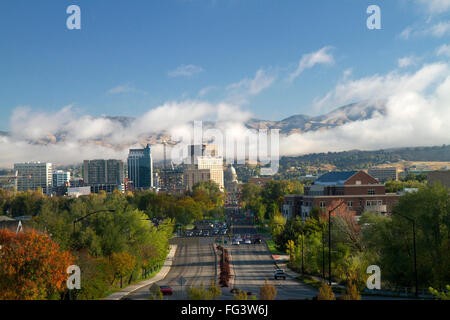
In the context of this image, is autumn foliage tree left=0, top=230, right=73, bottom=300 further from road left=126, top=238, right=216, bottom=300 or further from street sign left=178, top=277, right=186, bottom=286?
road left=126, top=238, right=216, bottom=300

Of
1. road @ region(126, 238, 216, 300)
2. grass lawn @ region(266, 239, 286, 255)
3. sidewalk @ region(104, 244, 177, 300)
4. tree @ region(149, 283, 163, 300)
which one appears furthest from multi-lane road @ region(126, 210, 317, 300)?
tree @ region(149, 283, 163, 300)

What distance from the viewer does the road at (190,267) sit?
48.6m

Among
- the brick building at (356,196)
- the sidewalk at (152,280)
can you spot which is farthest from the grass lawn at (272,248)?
the sidewalk at (152,280)

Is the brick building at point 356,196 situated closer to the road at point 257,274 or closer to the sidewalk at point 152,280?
the road at point 257,274

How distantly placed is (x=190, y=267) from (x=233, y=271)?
31.4ft

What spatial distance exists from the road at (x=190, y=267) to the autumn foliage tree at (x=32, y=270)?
31.4ft

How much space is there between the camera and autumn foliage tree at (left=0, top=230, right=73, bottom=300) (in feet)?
110

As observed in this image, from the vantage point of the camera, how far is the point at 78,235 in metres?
52.8

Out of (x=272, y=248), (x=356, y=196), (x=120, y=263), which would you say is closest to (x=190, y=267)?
(x=120, y=263)

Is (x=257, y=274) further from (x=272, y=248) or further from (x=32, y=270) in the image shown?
(x=32, y=270)

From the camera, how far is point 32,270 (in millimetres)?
34781

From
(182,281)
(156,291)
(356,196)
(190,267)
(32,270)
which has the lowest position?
(190,267)
